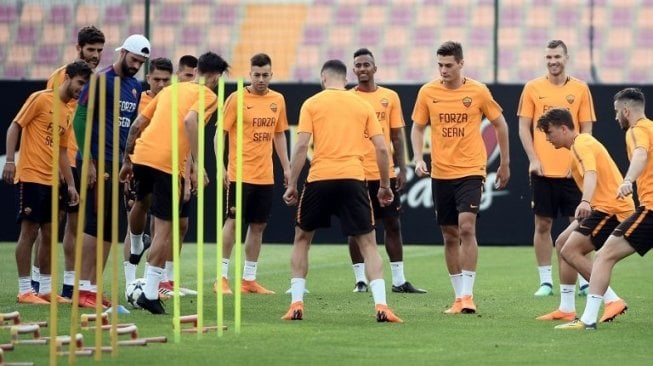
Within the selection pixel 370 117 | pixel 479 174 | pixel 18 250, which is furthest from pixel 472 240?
pixel 18 250

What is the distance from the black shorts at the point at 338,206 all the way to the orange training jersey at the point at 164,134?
114cm

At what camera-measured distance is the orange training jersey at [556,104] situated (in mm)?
14703

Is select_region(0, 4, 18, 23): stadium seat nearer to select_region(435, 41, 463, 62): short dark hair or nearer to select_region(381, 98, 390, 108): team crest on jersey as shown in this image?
select_region(381, 98, 390, 108): team crest on jersey

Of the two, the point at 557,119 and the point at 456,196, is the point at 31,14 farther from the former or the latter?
the point at 557,119

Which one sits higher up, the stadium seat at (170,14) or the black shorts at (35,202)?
the stadium seat at (170,14)

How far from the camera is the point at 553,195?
14789mm

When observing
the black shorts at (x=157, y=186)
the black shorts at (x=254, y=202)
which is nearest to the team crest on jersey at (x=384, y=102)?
the black shorts at (x=254, y=202)

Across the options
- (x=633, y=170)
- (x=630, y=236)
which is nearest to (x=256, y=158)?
(x=630, y=236)

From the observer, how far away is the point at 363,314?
1246cm

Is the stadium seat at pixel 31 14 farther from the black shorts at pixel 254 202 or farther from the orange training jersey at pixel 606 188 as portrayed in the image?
the orange training jersey at pixel 606 188

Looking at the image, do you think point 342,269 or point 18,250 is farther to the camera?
point 342,269

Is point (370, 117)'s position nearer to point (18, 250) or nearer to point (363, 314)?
point (363, 314)

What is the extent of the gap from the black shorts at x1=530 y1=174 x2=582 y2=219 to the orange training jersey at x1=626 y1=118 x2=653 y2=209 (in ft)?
10.7

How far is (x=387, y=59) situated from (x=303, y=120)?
11.7m
